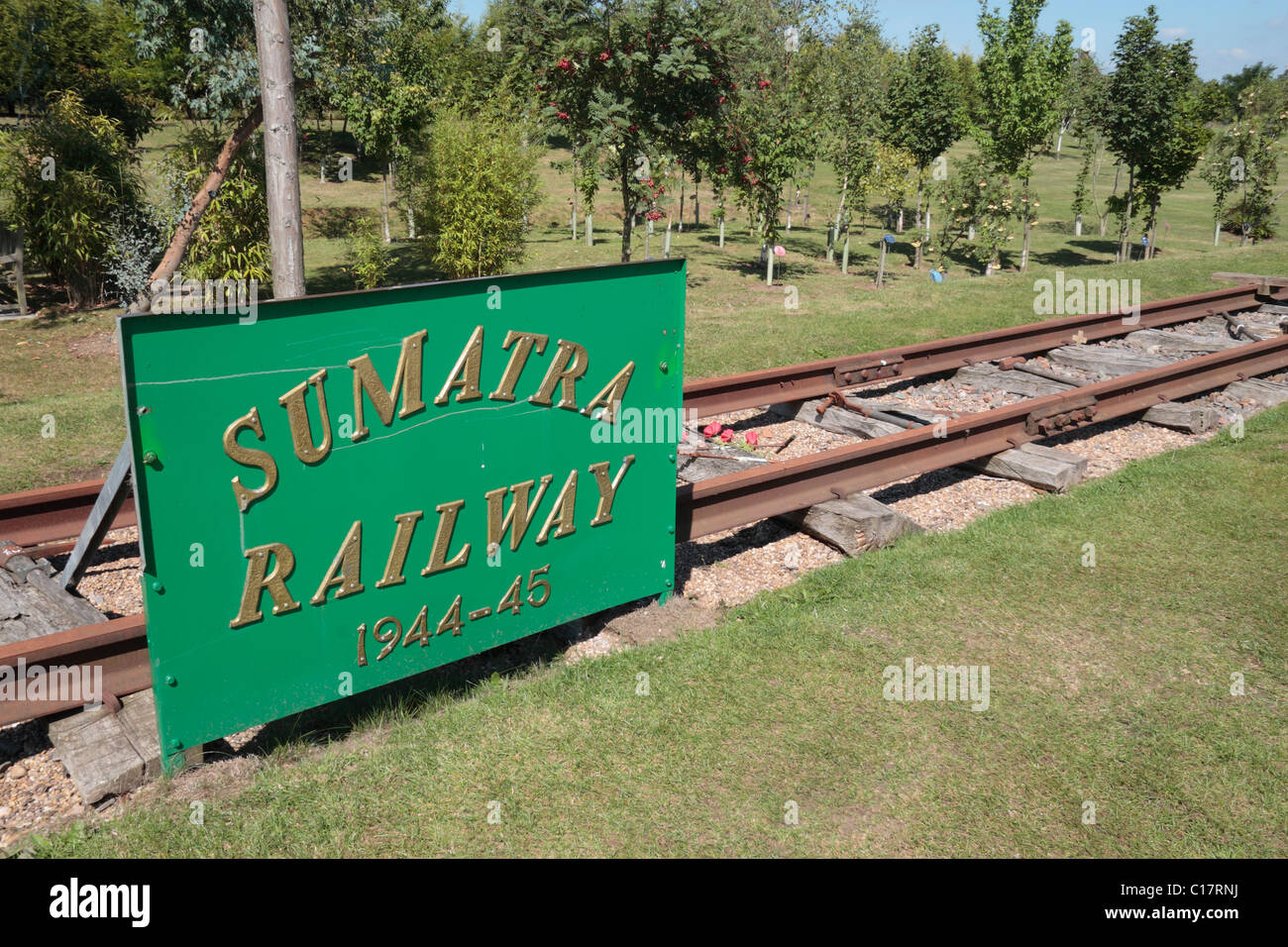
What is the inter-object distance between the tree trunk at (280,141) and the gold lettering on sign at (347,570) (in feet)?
13.5

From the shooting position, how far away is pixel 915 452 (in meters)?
7.10

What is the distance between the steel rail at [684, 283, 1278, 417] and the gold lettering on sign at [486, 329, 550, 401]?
3795 mm

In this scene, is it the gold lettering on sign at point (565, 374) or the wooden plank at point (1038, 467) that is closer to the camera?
the gold lettering on sign at point (565, 374)

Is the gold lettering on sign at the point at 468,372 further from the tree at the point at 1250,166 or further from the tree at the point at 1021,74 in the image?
the tree at the point at 1250,166

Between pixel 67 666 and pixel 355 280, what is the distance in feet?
63.0

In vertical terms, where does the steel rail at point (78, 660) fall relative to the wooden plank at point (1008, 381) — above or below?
below

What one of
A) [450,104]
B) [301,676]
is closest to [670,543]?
Answer: [301,676]

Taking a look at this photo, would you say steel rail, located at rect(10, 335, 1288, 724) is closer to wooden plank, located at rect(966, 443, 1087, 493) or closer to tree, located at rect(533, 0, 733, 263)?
wooden plank, located at rect(966, 443, 1087, 493)

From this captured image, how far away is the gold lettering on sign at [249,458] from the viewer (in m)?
3.58

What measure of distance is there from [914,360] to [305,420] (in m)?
7.58

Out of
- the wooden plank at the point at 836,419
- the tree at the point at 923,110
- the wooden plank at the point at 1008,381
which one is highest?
the tree at the point at 923,110

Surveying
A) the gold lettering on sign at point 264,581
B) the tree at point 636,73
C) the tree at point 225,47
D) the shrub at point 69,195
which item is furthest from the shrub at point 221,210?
the gold lettering on sign at point 264,581

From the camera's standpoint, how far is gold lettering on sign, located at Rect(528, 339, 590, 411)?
14.8 feet
